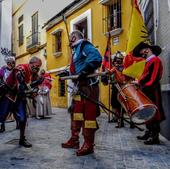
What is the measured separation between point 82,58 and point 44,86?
7.63 meters

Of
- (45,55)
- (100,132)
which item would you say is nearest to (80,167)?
(100,132)

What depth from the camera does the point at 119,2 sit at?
519 inches

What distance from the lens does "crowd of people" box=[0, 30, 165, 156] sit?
18.1 ft

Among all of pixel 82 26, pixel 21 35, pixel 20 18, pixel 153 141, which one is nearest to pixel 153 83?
pixel 153 141

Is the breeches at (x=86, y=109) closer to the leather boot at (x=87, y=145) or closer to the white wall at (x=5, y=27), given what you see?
the leather boot at (x=87, y=145)

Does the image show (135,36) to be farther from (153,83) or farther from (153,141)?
(153,141)

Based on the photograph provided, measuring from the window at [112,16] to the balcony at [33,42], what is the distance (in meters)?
8.94

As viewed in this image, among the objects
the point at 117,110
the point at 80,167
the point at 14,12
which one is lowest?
the point at 80,167

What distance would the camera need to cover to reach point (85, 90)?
223 inches

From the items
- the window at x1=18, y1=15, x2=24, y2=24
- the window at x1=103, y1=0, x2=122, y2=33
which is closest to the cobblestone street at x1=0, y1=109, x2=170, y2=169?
the window at x1=103, y1=0, x2=122, y2=33

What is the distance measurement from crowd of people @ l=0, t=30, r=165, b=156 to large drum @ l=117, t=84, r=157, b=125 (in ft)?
0.46

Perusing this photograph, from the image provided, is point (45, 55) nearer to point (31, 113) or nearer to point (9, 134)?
point (31, 113)

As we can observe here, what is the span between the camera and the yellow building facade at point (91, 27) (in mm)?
12961

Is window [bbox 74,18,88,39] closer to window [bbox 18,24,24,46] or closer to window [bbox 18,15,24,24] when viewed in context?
window [bbox 18,24,24,46]
